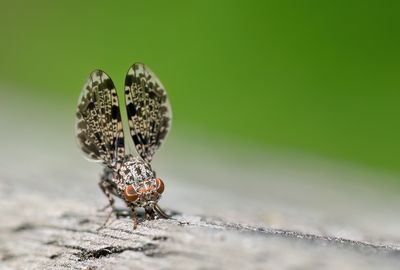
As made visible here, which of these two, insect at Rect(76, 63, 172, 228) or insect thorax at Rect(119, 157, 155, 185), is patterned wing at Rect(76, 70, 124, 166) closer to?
insect at Rect(76, 63, 172, 228)

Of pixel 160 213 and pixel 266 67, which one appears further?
pixel 266 67

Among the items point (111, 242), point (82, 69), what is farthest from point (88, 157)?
point (82, 69)

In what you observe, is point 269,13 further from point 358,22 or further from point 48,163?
point 48,163

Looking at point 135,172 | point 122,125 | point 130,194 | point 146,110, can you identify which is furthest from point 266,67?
point 130,194

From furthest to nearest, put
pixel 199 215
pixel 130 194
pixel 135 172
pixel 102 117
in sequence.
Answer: pixel 102 117
pixel 135 172
pixel 130 194
pixel 199 215

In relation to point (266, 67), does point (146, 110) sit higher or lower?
lower

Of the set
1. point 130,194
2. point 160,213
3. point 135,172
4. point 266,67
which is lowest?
point 160,213

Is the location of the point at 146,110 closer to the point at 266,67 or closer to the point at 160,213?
the point at 160,213
